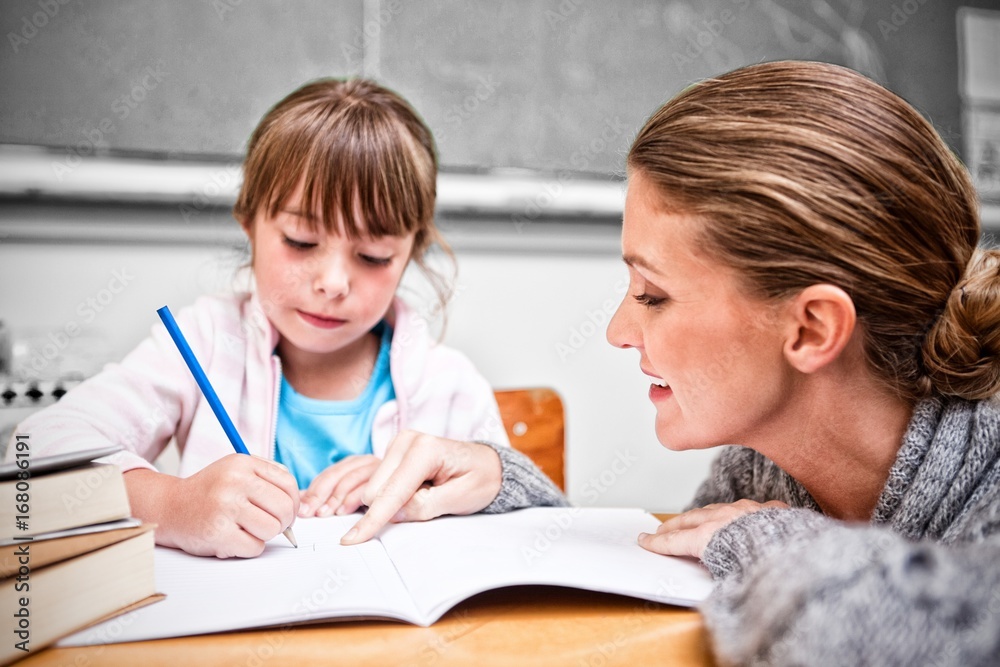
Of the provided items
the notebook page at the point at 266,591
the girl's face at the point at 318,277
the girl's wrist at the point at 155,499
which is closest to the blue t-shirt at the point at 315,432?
the girl's face at the point at 318,277

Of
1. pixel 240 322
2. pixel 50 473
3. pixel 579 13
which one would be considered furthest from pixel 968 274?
pixel 579 13

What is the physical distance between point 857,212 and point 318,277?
607 millimetres

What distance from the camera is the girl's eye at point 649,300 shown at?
66 centimetres

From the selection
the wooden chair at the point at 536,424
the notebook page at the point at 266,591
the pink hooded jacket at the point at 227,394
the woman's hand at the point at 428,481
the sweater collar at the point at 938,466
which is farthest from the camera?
the wooden chair at the point at 536,424

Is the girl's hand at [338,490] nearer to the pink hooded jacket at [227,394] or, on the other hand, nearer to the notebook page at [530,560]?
the notebook page at [530,560]

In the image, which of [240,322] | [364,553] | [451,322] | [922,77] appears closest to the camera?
[364,553]

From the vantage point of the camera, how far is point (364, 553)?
59cm

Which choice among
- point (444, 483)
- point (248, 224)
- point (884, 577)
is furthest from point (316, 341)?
point (884, 577)

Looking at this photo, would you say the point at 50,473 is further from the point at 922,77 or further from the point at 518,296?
the point at 922,77

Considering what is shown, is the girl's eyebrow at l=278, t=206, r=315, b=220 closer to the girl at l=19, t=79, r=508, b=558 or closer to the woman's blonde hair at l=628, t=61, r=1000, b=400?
the girl at l=19, t=79, r=508, b=558

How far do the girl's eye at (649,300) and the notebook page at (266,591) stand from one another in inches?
12.0

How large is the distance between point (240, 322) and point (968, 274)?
86 cm

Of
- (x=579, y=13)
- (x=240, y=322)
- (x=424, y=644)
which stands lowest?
(x=424, y=644)

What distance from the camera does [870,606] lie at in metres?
0.35
